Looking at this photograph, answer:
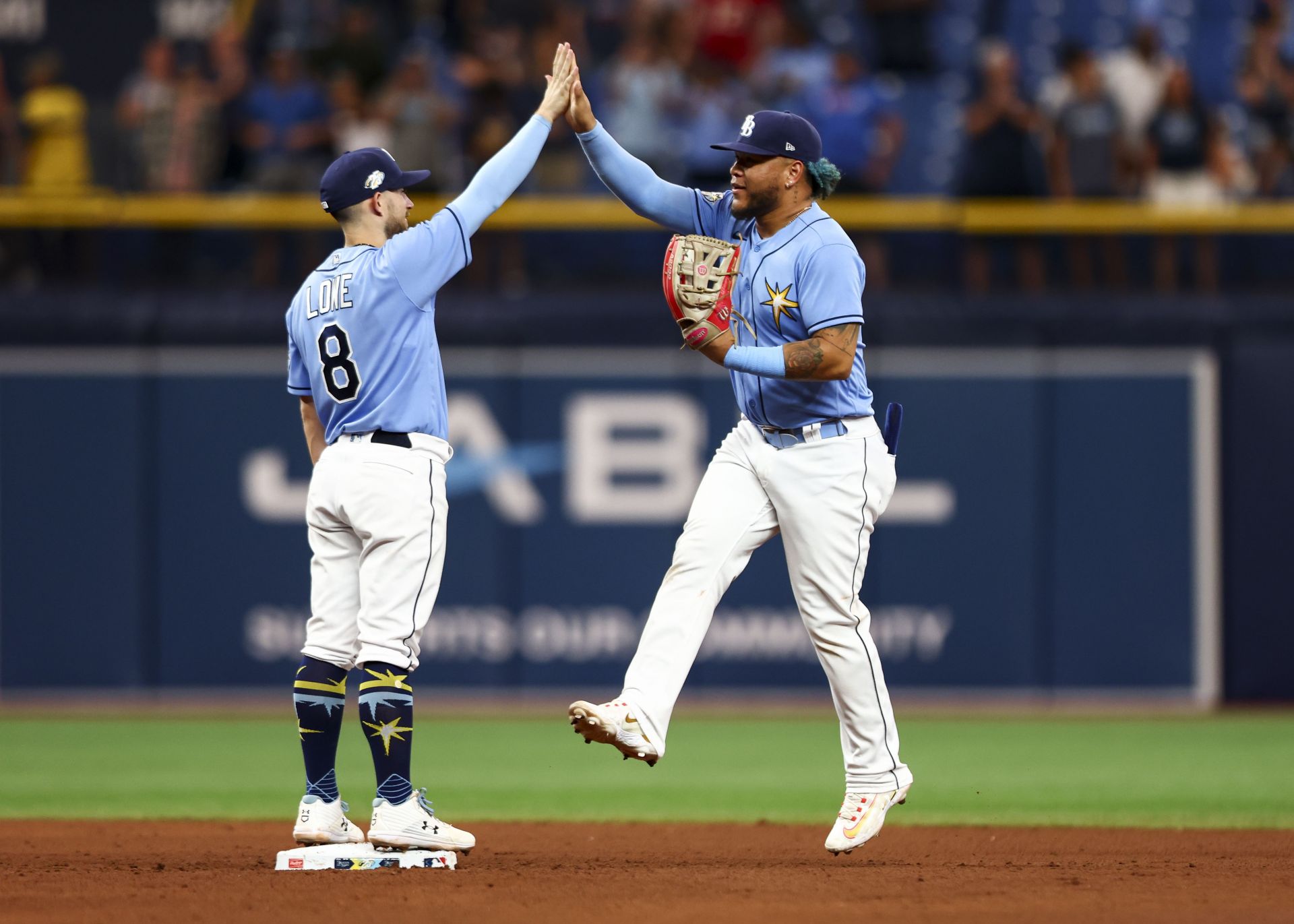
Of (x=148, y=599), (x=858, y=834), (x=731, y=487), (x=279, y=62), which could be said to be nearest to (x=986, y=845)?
(x=858, y=834)

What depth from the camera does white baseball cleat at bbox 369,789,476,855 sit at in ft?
17.1

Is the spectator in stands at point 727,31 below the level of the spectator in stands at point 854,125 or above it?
above

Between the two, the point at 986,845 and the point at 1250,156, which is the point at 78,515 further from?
the point at 1250,156

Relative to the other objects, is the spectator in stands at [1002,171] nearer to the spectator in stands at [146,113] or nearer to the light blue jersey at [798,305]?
the spectator in stands at [146,113]

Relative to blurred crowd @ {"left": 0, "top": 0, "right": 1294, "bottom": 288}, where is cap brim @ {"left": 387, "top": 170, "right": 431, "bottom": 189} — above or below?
below

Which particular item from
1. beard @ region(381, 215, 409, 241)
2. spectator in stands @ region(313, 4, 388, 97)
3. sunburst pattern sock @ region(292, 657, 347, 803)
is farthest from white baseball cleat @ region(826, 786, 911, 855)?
spectator in stands @ region(313, 4, 388, 97)

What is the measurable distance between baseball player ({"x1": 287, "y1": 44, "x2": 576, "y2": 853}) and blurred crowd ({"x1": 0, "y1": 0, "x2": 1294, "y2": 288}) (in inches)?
210

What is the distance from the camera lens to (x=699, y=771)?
8.45m

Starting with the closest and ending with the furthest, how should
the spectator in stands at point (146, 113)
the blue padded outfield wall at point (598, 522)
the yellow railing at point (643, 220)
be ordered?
1. the yellow railing at point (643, 220)
2. the blue padded outfield wall at point (598, 522)
3. the spectator in stands at point (146, 113)

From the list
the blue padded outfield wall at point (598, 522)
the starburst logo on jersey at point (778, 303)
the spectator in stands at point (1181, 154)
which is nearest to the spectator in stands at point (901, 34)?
the spectator in stands at point (1181, 154)

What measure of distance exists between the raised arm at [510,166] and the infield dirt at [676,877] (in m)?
1.97

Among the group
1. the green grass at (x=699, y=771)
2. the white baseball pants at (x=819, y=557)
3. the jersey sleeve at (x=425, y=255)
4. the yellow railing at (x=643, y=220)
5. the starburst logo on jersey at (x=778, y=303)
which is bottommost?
the green grass at (x=699, y=771)

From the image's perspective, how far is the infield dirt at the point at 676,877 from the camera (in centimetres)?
459

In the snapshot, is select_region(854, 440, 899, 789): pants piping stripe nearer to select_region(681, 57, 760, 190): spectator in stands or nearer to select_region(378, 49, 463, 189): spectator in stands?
select_region(681, 57, 760, 190): spectator in stands
